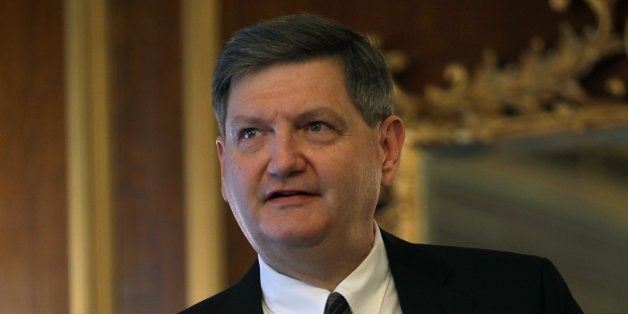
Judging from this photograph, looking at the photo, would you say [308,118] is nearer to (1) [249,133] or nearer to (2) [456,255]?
(1) [249,133]

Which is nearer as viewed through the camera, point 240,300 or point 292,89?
point 292,89

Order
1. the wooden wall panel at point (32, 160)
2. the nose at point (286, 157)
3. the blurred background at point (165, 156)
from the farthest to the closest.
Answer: the wooden wall panel at point (32, 160)
the blurred background at point (165, 156)
the nose at point (286, 157)

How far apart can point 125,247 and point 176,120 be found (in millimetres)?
369

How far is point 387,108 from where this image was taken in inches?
64.0

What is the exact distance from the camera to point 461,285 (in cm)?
159

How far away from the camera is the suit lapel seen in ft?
5.12

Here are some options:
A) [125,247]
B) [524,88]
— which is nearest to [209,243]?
[125,247]

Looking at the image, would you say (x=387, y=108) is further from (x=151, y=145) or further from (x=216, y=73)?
(x=151, y=145)

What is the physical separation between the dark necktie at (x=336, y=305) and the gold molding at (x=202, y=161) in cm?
182

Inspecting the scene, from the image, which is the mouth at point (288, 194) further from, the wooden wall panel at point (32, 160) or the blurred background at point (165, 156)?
the wooden wall panel at point (32, 160)

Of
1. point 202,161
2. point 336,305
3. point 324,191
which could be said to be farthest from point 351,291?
point 202,161

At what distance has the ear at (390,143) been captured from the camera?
1627 millimetres

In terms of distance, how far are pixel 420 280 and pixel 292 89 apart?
0.30 m

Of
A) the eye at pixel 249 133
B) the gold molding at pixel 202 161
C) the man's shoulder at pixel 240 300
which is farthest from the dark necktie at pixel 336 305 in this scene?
the gold molding at pixel 202 161
